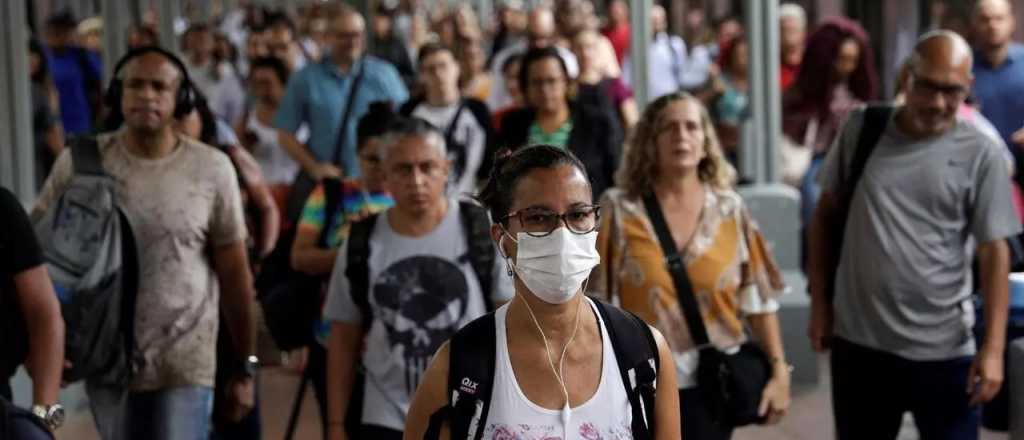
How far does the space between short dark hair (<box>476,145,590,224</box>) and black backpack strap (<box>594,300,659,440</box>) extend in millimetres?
328

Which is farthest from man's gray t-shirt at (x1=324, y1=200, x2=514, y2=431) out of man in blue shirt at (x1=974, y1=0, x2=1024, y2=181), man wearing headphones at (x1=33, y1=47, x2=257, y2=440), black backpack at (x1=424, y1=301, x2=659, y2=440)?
man in blue shirt at (x1=974, y1=0, x2=1024, y2=181)

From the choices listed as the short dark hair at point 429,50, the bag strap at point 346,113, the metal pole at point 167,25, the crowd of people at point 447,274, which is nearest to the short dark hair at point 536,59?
the short dark hair at point 429,50

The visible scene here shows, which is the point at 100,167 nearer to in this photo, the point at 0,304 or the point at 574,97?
the point at 0,304

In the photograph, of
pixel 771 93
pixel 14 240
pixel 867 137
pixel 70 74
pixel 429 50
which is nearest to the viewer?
pixel 14 240

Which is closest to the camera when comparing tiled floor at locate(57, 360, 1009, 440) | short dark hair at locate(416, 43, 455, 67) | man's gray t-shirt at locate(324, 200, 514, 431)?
man's gray t-shirt at locate(324, 200, 514, 431)

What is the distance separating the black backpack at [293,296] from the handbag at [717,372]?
1.54m

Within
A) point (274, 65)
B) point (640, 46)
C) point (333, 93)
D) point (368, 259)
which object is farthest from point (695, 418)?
point (274, 65)

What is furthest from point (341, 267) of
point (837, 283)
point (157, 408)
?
point (837, 283)

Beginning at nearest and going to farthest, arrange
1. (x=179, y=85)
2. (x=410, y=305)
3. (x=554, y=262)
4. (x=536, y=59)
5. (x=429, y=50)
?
1. (x=554, y=262)
2. (x=410, y=305)
3. (x=179, y=85)
4. (x=536, y=59)
5. (x=429, y=50)

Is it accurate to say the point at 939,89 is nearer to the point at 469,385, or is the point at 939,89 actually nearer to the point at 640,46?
the point at 469,385

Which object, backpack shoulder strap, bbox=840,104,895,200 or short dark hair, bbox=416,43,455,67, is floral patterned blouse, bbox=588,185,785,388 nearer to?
backpack shoulder strap, bbox=840,104,895,200

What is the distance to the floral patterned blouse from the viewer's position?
563cm

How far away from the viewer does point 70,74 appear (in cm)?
1656

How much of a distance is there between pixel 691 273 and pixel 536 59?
2942 mm
